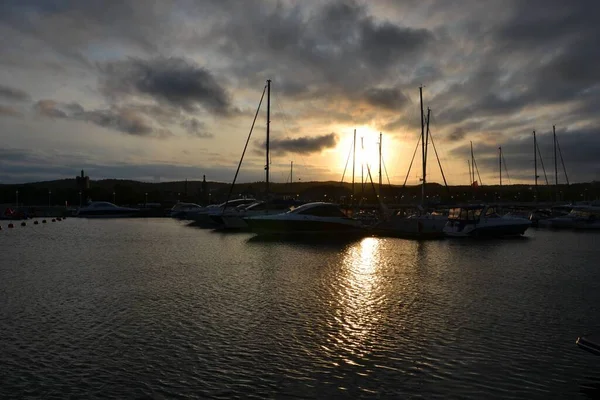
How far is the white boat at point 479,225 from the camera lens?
48.6 meters

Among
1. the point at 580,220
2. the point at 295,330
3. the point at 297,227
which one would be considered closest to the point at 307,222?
the point at 297,227

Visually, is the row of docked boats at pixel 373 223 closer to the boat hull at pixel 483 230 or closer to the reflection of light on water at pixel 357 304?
the boat hull at pixel 483 230

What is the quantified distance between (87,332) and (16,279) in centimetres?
1075

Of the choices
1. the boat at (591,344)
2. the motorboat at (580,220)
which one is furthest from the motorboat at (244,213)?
the boat at (591,344)

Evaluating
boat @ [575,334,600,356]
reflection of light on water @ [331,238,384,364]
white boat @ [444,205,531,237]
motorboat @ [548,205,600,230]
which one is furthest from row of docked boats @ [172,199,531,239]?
boat @ [575,334,600,356]

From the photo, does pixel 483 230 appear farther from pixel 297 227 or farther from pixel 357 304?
pixel 357 304

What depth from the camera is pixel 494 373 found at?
1050cm

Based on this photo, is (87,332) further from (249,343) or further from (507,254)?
(507,254)

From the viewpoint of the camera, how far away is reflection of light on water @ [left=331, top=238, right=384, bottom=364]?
42.6ft

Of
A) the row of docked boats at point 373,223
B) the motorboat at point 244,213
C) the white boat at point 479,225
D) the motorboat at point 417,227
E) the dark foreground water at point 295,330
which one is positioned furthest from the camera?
the motorboat at point 244,213

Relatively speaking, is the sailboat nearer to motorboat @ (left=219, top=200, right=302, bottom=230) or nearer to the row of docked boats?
the row of docked boats

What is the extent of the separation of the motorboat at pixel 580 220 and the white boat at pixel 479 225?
780 inches

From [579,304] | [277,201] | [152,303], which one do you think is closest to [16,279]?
[152,303]

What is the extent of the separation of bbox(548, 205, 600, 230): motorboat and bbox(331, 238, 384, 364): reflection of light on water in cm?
4587
